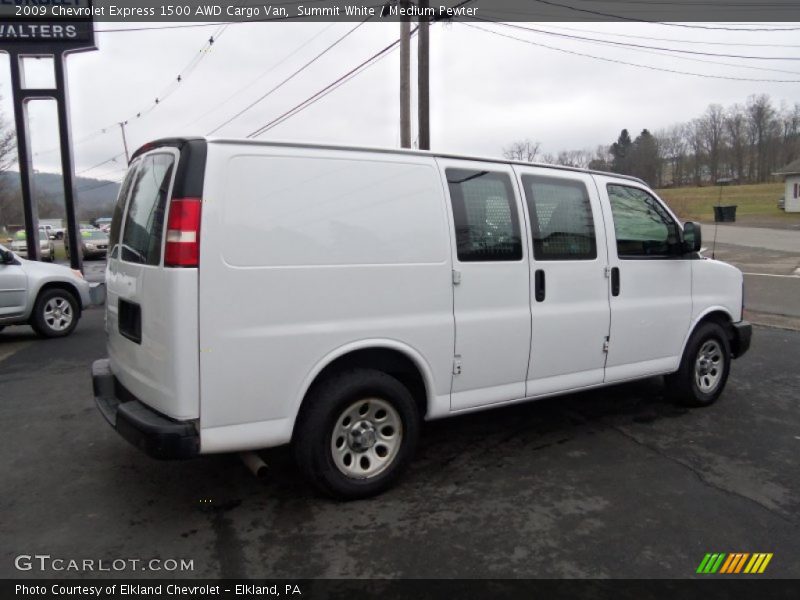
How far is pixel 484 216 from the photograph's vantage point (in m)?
4.03

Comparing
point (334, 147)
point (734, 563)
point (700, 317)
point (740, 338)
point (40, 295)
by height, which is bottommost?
point (734, 563)

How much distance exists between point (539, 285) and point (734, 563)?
199 centimetres

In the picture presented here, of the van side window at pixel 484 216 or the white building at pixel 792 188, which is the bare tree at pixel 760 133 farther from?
the van side window at pixel 484 216

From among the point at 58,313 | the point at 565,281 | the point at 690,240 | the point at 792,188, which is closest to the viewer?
the point at 565,281

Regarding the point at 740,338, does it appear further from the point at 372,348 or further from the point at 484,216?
the point at 372,348

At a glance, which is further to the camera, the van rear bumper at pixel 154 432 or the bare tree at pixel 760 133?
the bare tree at pixel 760 133

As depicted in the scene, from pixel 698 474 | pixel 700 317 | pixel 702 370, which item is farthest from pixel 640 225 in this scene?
pixel 698 474

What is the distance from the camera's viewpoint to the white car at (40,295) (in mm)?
8773

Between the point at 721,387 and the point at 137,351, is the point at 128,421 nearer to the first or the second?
the point at 137,351

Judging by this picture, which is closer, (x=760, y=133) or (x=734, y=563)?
(x=734, y=563)

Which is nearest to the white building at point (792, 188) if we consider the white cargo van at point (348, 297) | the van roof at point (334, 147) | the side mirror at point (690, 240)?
the side mirror at point (690, 240)

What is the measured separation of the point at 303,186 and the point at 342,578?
202 cm

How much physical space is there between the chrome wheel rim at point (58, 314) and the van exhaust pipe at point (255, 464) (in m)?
7.27
